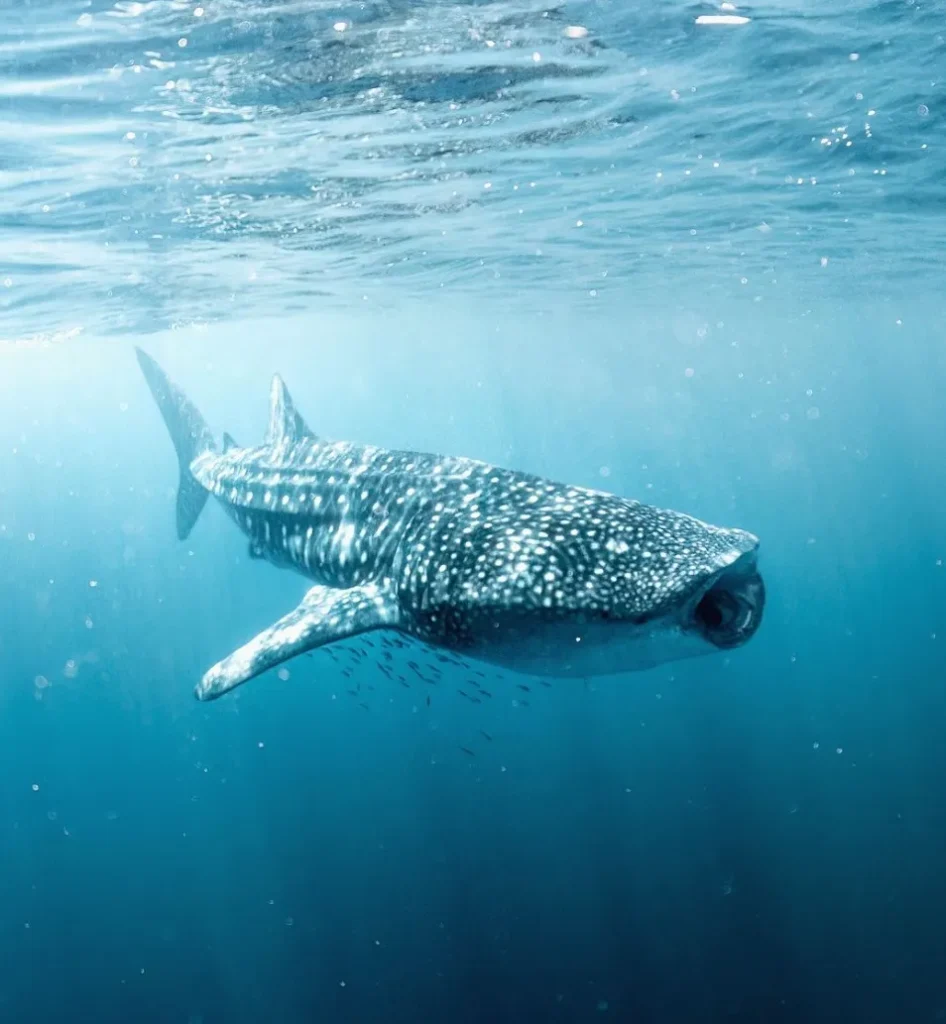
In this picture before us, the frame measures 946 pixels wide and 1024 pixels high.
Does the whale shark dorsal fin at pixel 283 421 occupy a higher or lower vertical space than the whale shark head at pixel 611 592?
higher

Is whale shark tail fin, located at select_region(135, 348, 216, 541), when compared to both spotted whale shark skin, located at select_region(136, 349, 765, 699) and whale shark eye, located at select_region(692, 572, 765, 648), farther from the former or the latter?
whale shark eye, located at select_region(692, 572, 765, 648)

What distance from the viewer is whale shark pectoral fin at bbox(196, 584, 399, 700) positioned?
22.1 feet

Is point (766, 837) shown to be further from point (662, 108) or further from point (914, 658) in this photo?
point (914, 658)

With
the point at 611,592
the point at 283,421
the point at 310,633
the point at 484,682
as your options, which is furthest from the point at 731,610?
the point at 484,682

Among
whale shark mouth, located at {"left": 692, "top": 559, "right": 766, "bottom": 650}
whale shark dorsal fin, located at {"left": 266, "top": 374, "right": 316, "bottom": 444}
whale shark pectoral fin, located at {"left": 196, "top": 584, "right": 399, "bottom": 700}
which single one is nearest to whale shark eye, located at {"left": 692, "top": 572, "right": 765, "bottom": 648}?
whale shark mouth, located at {"left": 692, "top": 559, "right": 766, "bottom": 650}

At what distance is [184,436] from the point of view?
12727mm

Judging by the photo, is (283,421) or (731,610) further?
(283,421)

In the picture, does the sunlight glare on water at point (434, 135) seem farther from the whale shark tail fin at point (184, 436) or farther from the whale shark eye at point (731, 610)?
the whale shark eye at point (731, 610)

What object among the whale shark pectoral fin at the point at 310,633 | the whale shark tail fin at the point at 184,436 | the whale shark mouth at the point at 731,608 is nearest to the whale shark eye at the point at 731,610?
the whale shark mouth at the point at 731,608

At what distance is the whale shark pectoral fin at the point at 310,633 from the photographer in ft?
22.1

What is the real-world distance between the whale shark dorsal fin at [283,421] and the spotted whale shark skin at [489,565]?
29.3 inches

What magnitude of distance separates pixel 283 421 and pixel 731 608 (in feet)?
23.0

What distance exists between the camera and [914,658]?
27406 mm

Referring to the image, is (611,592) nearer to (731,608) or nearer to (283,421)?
(731,608)
